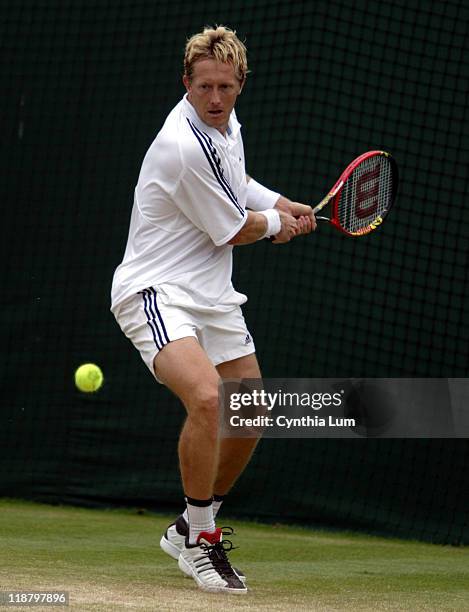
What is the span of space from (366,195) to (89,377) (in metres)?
2.01

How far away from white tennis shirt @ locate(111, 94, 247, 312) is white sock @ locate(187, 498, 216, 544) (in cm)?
59

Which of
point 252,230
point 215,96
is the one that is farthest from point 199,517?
point 215,96

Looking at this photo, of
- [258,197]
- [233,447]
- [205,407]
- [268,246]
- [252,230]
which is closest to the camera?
[205,407]

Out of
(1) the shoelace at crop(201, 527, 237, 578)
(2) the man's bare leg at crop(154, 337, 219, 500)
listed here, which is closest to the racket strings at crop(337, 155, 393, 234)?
(2) the man's bare leg at crop(154, 337, 219, 500)

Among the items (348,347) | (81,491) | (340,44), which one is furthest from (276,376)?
(340,44)

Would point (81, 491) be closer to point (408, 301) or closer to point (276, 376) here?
point (276, 376)

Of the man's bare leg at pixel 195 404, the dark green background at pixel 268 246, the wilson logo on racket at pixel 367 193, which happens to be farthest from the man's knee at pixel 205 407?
the dark green background at pixel 268 246

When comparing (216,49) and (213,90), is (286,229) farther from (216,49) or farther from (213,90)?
(216,49)

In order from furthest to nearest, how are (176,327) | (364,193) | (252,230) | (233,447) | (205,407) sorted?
(364,193)
(233,447)
(252,230)
(176,327)
(205,407)

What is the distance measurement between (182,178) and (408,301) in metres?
2.11

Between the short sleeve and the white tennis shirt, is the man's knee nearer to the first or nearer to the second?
the white tennis shirt

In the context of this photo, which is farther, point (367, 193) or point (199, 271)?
point (367, 193)

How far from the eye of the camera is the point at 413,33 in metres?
5.40

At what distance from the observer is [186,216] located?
12.0ft
